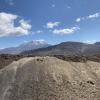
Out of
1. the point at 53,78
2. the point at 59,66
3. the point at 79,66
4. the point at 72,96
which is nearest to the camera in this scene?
the point at 72,96

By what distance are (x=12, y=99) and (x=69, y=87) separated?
656 cm

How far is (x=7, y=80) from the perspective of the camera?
103 feet

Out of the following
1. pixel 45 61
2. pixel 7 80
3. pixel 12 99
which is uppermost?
pixel 45 61

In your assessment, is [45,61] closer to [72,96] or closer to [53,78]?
[53,78]

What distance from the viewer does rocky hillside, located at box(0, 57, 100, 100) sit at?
2723 cm

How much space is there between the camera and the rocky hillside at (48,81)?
1072 inches

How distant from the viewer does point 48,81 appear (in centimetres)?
2869

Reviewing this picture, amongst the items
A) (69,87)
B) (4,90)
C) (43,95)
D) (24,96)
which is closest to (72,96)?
(69,87)

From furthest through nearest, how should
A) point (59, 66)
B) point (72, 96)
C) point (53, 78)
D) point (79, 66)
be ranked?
point (79, 66) < point (59, 66) < point (53, 78) < point (72, 96)

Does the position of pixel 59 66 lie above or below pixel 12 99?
above

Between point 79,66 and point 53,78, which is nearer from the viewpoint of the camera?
point 53,78

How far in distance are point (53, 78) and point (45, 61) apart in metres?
3.92

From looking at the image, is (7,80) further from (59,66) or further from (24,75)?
(59,66)

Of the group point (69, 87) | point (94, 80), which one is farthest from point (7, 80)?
point (94, 80)
